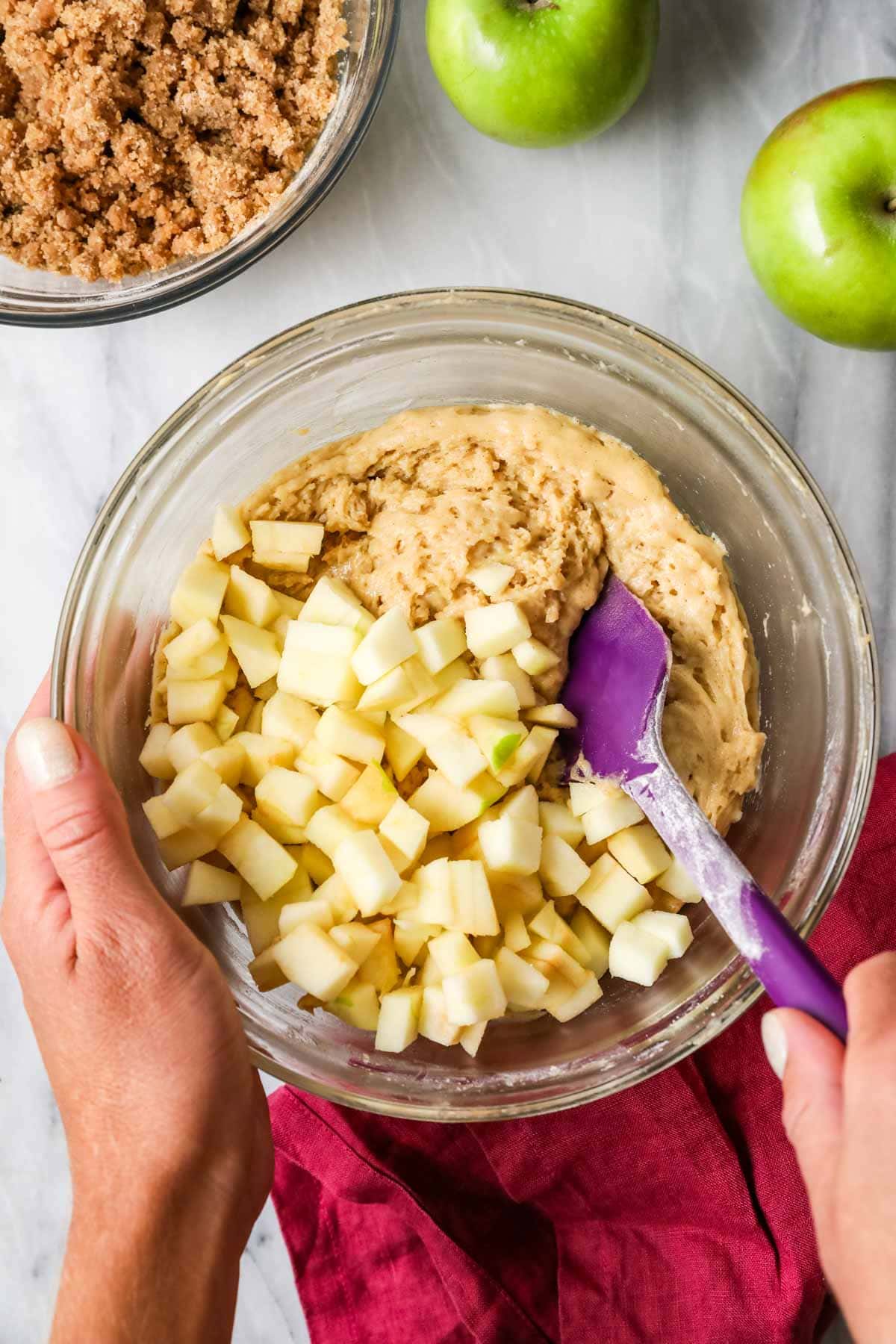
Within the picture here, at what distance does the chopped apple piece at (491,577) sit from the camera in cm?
156

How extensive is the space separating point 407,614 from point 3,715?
0.77 m

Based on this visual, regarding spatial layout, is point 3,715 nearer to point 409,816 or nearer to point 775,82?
point 409,816

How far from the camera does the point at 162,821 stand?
1.52 m

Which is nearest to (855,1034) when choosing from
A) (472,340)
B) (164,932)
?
(164,932)

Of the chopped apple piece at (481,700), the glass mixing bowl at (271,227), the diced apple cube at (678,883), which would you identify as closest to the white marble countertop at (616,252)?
the glass mixing bowl at (271,227)

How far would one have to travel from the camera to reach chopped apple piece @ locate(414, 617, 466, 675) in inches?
60.1

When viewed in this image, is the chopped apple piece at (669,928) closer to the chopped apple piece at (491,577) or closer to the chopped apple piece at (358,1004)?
the chopped apple piece at (358,1004)

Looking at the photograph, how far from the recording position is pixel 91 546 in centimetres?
157

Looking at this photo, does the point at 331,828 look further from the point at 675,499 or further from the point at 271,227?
the point at 271,227

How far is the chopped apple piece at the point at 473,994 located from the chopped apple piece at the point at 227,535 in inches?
25.9

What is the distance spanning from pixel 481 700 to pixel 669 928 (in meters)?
0.40

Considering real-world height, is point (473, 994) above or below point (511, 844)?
below

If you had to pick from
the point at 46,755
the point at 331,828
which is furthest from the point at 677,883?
the point at 46,755

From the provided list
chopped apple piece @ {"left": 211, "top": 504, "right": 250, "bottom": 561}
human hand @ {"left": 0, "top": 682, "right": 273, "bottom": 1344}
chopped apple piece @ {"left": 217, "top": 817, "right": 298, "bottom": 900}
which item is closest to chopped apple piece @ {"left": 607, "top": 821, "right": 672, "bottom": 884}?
chopped apple piece @ {"left": 217, "top": 817, "right": 298, "bottom": 900}
